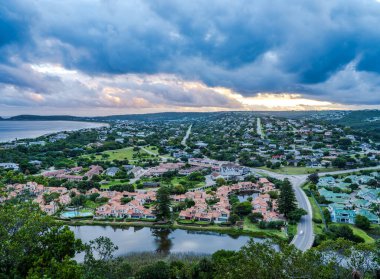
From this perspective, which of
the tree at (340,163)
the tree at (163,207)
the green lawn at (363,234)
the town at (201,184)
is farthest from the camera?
the tree at (340,163)

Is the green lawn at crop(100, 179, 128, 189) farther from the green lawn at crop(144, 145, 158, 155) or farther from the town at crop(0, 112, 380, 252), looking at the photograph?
the green lawn at crop(144, 145, 158, 155)

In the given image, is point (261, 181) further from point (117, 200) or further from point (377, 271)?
point (377, 271)

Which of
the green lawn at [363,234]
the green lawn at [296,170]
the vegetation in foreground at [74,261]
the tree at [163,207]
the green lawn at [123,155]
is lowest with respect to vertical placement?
the green lawn at [296,170]

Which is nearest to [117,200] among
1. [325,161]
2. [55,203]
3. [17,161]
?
[55,203]

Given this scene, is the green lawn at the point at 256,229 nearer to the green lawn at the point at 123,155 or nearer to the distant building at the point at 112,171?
the distant building at the point at 112,171

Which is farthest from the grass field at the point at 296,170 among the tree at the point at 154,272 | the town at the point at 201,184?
the tree at the point at 154,272

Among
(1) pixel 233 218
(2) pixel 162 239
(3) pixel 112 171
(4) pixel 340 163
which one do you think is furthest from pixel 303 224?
(3) pixel 112 171
